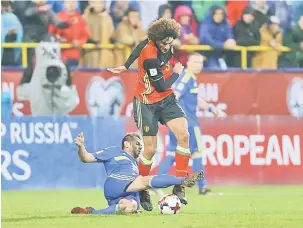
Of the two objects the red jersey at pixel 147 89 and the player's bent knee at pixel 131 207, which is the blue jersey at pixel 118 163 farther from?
the red jersey at pixel 147 89

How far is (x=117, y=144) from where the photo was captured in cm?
1806

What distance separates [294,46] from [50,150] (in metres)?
5.14

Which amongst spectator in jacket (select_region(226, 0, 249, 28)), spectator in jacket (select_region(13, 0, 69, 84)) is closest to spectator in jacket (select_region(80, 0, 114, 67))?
spectator in jacket (select_region(13, 0, 69, 84))

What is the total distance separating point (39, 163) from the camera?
17969mm

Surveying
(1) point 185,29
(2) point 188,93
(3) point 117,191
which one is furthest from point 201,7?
(3) point 117,191

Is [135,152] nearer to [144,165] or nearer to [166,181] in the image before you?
[144,165]

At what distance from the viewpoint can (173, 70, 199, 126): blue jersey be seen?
16.4 metres

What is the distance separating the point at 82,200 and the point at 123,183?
13.3 ft

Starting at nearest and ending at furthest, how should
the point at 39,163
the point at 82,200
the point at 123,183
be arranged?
the point at 123,183 → the point at 82,200 → the point at 39,163

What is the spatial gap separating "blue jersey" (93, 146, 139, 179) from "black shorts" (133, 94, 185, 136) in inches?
15.4

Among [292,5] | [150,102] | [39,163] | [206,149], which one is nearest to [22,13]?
[39,163]

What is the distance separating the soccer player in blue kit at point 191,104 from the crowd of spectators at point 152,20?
2.69 meters

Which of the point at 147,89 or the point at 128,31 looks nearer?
the point at 147,89

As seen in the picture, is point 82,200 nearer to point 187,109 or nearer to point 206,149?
point 187,109
